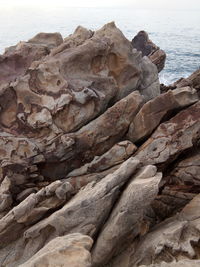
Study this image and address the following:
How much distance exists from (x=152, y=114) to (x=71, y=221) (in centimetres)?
784

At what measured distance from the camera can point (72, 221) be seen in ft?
41.6

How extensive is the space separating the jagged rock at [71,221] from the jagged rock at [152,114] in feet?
13.0

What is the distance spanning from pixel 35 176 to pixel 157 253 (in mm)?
8187

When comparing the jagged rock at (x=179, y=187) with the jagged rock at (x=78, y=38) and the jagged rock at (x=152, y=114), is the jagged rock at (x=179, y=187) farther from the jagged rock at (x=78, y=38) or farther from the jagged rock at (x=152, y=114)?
the jagged rock at (x=78, y=38)

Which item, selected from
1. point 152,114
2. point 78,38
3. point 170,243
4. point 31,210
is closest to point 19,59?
point 78,38

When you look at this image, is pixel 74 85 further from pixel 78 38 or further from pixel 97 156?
pixel 78 38

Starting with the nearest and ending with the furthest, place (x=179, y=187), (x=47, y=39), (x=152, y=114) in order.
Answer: (x=179, y=187) → (x=152, y=114) → (x=47, y=39)

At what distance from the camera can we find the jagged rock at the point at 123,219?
39.4ft

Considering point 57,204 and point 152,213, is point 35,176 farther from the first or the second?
point 152,213

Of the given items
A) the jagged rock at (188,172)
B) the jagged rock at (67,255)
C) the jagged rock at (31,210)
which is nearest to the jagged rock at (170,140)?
the jagged rock at (188,172)

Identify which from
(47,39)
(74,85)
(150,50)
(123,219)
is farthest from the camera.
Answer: (150,50)

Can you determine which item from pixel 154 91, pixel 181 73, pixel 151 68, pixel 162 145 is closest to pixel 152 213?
pixel 162 145

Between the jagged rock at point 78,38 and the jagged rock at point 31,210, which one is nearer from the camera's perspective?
the jagged rock at point 31,210

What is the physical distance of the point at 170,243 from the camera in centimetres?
1198
